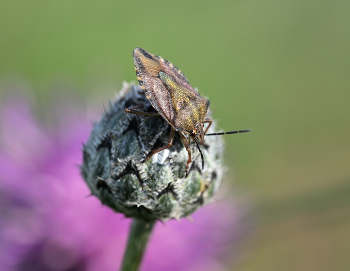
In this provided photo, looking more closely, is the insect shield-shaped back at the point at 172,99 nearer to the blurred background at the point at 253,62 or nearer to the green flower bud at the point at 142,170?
the green flower bud at the point at 142,170

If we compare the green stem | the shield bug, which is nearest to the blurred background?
the green stem

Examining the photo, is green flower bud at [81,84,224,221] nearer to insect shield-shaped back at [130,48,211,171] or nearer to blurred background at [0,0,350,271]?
insect shield-shaped back at [130,48,211,171]

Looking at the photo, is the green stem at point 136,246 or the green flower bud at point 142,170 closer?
the green flower bud at point 142,170

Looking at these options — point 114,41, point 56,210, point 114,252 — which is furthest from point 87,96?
point 114,41

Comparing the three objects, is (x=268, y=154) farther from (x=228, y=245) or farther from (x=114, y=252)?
(x=114, y=252)

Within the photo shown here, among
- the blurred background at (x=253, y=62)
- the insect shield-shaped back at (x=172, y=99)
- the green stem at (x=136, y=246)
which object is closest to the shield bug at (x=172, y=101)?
the insect shield-shaped back at (x=172, y=99)

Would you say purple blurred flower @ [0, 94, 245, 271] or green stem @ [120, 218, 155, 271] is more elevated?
purple blurred flower @ [0, 94, 245, 271]
